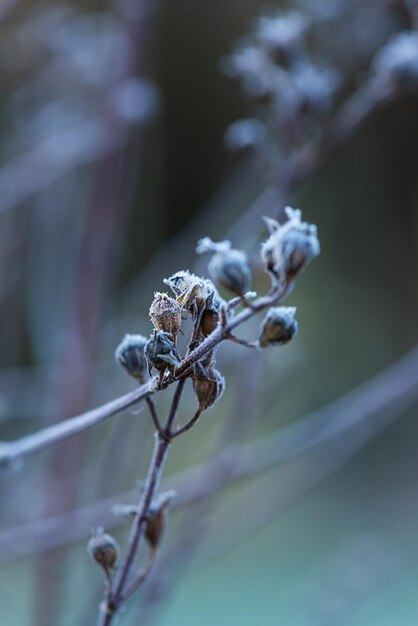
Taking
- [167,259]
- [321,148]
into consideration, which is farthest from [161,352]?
[167,259]

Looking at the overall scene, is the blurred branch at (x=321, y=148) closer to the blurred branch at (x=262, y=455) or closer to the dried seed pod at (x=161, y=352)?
the blurred branch at (x=262, y=455)

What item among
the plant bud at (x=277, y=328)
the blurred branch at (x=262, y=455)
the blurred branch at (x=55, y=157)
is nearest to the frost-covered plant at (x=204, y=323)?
the plant bud at (x=277, y=328)

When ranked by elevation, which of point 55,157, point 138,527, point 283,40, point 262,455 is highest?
point 55,157

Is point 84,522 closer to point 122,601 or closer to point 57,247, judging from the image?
point 122,601

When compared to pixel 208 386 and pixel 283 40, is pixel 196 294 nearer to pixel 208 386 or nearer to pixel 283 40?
pixel 208 386

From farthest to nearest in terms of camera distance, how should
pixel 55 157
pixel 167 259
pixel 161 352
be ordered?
pixel 167 259 < pixel 55 157 < pixel 161 352

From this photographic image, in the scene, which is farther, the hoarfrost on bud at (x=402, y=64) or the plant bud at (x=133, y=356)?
the hoarfrost on bud at (x=402, y=64)

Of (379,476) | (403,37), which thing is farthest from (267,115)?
(379,476)
